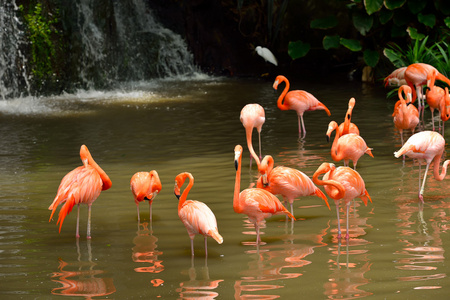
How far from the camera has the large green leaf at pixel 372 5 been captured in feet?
37.0

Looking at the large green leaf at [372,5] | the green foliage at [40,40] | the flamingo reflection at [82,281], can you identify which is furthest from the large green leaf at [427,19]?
the flamingo reflection at [82,281]

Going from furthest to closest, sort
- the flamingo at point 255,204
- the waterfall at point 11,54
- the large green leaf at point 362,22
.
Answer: the large green leaf at point 362,22
the waterfall at point 11,54
the flamingo at point 255,204

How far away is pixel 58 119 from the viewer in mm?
9156

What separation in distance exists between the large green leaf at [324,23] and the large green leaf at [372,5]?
1.60 m

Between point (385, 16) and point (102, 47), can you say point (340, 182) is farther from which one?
point (102, 47)

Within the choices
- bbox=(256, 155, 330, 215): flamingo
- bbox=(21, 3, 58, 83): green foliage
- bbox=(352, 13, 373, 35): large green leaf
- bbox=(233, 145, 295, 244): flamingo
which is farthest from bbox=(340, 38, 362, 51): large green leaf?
bbox=(233, 145, 295, 244): flamingo

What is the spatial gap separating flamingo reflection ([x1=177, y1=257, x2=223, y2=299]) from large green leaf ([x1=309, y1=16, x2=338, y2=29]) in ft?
31.9

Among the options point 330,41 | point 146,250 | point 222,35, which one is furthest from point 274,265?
point 222,35

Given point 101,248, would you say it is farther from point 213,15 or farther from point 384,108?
point 213,15

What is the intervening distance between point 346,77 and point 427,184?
794 centimetres

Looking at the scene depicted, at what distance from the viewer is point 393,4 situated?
36.9 feet

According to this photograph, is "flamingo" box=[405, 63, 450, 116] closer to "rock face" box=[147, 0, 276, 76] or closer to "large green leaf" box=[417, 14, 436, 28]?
"large green leaf" box=[417, 14, 436, 28]

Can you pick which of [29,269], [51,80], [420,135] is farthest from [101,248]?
[51,80]

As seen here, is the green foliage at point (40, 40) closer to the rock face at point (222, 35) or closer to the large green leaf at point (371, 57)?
the rock face at point (222, 35)
